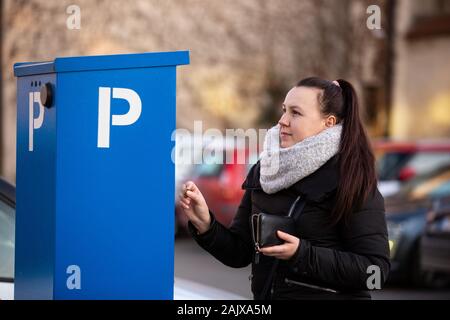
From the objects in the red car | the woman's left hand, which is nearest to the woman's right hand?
the woman's left hand

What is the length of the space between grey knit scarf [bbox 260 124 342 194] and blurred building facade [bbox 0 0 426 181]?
61.0 feet

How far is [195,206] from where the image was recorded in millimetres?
3193

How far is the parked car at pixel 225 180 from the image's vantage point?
13.1 m

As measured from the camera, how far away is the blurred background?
2012 centimetres

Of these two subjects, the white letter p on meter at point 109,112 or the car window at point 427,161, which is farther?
the car window at point 427,161

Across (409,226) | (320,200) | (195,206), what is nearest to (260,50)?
(409,226)

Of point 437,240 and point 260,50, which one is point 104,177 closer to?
point 437,240

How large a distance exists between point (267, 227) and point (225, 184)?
10.5m

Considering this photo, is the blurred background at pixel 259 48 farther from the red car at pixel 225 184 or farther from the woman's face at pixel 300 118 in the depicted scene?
the woman's face at pixel 300 118

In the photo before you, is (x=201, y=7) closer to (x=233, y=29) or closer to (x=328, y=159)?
(x=233, y=29)

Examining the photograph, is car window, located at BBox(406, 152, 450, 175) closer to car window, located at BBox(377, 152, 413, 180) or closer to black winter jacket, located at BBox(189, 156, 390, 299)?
car window, located at BBox(377, 152, 413, 180)

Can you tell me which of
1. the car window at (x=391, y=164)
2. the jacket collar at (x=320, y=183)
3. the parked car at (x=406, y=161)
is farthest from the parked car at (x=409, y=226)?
the jacket collar at (x=320, y=183)

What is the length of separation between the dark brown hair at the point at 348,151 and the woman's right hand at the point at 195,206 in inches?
19.0
